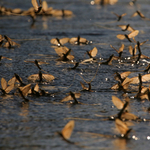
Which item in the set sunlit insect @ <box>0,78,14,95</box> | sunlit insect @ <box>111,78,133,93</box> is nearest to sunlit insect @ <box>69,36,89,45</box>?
sunlit insect @ <box>111,78,133,93</box>

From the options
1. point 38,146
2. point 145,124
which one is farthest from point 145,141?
point 38,146

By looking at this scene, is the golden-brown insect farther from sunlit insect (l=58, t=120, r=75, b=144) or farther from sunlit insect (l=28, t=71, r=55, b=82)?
sunlit insect (l=58, t=120, r=75, b=144)

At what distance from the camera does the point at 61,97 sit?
2.56 m

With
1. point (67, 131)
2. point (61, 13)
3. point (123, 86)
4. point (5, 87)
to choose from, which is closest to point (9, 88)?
point (5, 87)

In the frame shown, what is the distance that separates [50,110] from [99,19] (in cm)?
459

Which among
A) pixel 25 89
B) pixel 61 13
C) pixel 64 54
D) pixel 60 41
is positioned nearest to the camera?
pixel 25 89

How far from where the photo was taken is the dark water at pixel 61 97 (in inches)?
70.4

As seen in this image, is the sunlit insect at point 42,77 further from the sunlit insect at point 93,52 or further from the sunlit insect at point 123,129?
the sunlit insect at point 123,129

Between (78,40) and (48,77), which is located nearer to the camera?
(48,77)

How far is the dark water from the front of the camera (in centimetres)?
179

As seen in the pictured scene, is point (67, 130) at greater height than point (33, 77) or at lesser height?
greater

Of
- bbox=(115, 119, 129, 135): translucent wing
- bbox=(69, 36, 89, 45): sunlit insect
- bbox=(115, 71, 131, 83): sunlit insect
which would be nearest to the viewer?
bbox=(115, 119, 129, 135): translucent wing

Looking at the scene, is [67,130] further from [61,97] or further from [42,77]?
Answer: [42,77]

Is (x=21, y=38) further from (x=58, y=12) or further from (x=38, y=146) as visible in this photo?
(x=38, y=146)
